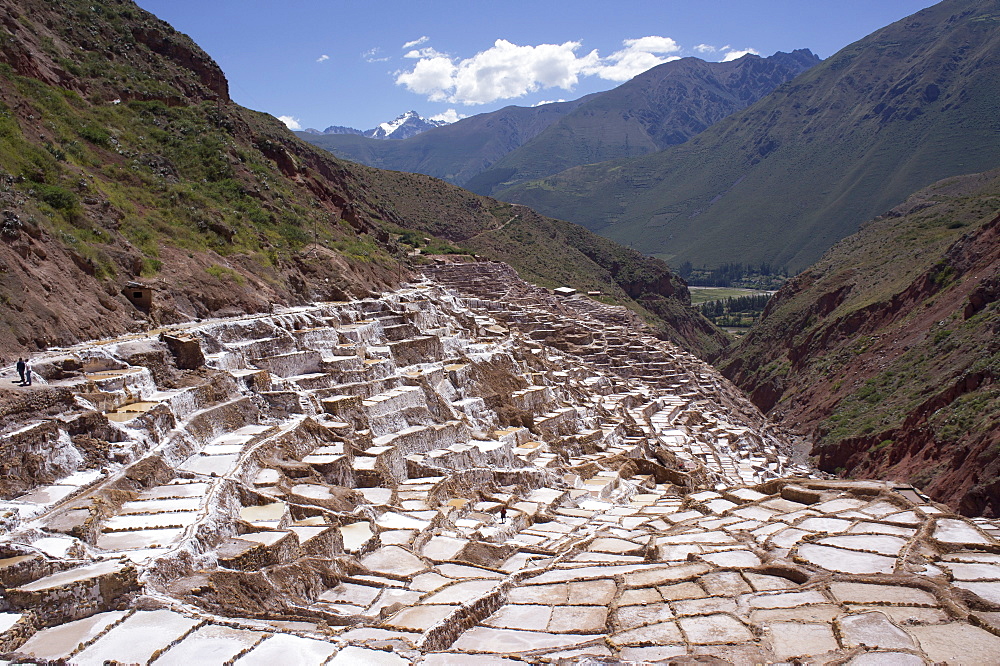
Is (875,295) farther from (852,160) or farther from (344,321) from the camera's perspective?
(852,160)

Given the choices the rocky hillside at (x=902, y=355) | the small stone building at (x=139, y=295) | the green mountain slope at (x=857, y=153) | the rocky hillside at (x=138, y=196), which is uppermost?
the green mountain slope at (x=857, y=153)

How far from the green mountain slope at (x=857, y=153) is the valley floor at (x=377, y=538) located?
129947 mm

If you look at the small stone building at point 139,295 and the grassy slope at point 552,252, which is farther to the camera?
the grassy slope at point 552,252

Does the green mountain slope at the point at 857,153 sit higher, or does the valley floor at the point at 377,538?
the green mountain slope at the point at 857,153

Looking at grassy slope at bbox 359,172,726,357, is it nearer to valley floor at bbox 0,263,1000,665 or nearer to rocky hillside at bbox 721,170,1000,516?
rocky hillside at bbox 721,170,1000,516

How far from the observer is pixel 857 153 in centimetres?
16125

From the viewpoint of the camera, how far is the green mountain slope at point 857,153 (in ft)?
457

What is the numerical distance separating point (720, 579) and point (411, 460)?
9.26m

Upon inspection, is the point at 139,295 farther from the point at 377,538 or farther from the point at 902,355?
the point at 902,355

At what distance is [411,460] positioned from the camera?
64.3ft

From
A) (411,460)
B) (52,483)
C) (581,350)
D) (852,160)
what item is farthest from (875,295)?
(852,160)

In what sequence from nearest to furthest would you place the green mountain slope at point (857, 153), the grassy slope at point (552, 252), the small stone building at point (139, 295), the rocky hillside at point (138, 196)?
the rocky hillside at point (138, 196) → the small stone building at point (139, 295) → the grassy slope at point (552, 252) → the green mountain slope at point (857, 153)

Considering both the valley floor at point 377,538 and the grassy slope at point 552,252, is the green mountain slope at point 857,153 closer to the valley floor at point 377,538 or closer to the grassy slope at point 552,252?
the grassy slope at point 552,252

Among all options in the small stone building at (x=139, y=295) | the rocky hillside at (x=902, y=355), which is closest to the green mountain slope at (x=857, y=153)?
the rocky hillside at (x=902, y=355)
